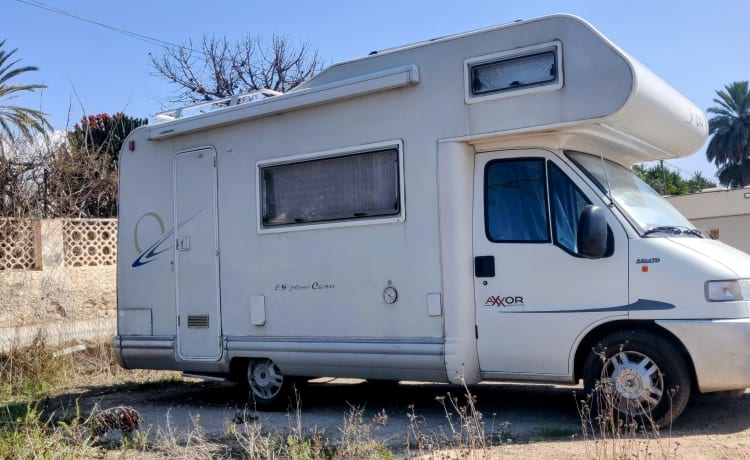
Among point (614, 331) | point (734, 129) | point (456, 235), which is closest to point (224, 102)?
point (456, 235)

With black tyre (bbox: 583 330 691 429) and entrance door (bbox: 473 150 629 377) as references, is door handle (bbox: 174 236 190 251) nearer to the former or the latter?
entrance door (bbox: 473 150 629 377)

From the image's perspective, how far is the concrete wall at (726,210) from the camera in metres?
21.0

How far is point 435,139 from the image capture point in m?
6.57

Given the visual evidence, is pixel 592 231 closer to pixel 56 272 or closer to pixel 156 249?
pixel 156 249

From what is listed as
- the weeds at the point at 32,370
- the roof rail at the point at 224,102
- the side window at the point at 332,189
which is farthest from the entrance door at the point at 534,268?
the weeds at the point at 32,370

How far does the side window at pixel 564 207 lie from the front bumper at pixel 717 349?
3.06 feet

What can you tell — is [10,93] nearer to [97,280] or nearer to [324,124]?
[97,280]

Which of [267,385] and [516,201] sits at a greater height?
[516,201]

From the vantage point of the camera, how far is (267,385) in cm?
762

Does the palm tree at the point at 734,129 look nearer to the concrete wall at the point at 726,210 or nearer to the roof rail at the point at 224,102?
the concrete wall at the point at 726,210

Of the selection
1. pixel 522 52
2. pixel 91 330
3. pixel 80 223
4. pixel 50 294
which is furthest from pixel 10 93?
pixel 522 52

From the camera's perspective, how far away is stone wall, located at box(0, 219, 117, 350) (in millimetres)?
14508

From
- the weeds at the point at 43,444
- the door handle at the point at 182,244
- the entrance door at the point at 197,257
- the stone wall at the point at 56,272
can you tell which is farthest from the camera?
the stone wall at the point at 56,272

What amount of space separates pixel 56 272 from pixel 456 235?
1121 cm
